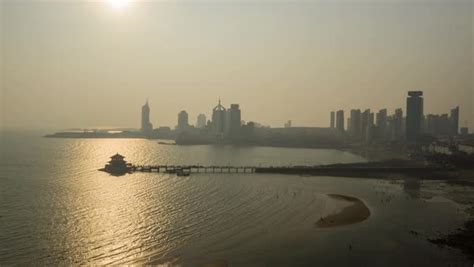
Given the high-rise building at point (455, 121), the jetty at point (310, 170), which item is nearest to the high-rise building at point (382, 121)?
the high-rise building at point (455, 121)

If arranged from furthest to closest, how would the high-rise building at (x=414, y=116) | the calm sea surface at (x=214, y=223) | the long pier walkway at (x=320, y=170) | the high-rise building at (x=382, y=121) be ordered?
the high-rise building at (x=382, y=121)
the high-rise building at (x=414, y=116)
the long pier walkway at (x=320, y=170)
the calm sea surface at (x=214, y=223)

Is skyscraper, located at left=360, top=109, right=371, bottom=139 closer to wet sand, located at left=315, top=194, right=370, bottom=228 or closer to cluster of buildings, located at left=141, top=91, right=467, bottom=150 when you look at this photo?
cluster of buildings, located at left=141, top=91, right=467, bottom=150

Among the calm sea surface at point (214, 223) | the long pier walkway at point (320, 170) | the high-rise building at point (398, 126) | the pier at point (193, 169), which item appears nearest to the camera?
the calm sea surface at point (214, 223)

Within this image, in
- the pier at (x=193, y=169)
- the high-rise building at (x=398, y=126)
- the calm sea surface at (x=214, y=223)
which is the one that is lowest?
the calm sea surface at (x=214, y=223)

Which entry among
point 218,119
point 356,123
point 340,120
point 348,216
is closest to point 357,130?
point 356,123

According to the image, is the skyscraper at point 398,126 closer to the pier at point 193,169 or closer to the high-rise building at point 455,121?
the high-rise building at point 455,121

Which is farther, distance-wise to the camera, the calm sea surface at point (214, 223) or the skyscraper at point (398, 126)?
the skyscraper at point (398, 126)

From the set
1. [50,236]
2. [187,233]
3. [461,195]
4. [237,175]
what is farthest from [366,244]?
[237,175]

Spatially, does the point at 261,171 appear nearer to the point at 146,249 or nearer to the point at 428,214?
the point at 428,214
